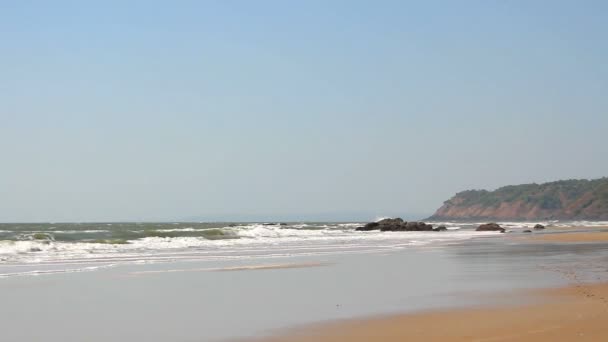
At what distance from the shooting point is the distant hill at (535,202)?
472 ft

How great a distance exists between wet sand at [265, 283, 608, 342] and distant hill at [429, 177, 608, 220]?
130 m

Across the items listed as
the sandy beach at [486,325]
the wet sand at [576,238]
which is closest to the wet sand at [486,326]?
the sandy beach at [486,325]

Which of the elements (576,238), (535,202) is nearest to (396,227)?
(576,238)

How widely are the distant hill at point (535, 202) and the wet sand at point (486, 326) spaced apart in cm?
13020

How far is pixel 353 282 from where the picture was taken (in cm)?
1553

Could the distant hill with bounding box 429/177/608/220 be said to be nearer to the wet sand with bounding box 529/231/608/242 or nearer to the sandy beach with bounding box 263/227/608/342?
the wet sand with bounding box 529/231/608/242

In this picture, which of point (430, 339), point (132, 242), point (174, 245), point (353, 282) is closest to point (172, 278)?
point (353, 282)

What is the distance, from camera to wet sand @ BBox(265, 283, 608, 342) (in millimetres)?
8562

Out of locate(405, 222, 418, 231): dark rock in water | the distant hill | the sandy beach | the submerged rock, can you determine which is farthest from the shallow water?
the distant hill

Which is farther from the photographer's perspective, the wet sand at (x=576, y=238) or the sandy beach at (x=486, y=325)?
the wet sand at (x=576, y=238)

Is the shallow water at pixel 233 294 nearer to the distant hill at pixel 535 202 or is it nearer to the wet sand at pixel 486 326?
the wet sand at pixel 486 326

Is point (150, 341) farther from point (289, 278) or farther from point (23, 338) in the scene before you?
point (289, 278)

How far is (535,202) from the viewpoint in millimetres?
169125

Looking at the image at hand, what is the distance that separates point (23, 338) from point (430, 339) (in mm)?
5336
